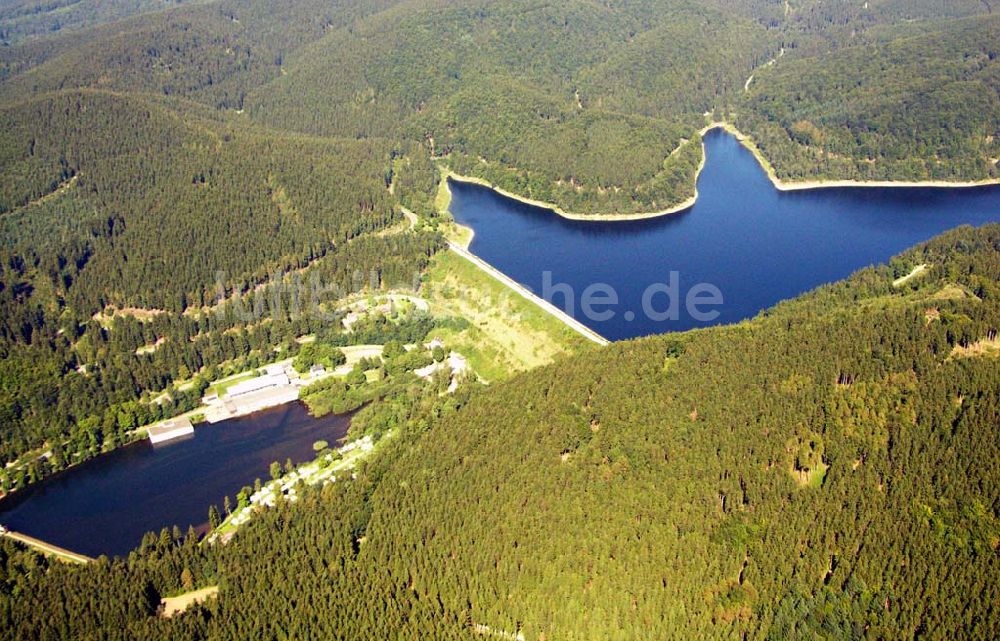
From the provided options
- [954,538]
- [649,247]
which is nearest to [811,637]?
[954,538]

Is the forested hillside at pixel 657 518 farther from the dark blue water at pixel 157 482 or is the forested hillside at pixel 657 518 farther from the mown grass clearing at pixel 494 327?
the mown grass clearing at pixel 494 327

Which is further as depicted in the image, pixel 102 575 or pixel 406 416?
pixel 406 416

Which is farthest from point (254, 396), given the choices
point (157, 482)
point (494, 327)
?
point (494, 327)

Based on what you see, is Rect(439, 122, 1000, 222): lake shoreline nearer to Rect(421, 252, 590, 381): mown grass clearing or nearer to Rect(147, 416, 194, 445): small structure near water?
Rect(421, 252, 590, 381): mown grass clearing

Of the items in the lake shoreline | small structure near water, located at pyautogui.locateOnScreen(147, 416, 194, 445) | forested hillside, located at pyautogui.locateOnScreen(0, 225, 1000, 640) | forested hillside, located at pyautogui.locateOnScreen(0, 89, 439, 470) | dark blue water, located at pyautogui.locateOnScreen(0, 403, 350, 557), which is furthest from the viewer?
the lake shoreline

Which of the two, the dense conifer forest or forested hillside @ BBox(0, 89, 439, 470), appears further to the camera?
forested hillside @ BBox(0, 89, 439, 470)

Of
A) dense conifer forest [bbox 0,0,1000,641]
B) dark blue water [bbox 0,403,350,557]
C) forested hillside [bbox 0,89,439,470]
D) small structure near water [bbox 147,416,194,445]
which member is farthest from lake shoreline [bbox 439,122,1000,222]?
small structure near water [bbox 147,416,194,445]

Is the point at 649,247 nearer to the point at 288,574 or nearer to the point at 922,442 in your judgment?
the point at 922,442
